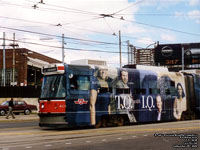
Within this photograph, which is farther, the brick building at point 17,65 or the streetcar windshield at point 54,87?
the brick building at point 17,65

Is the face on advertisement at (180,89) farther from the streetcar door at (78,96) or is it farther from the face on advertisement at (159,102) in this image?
the streetcar door at (78,96)

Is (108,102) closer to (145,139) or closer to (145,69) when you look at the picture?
(145,69)

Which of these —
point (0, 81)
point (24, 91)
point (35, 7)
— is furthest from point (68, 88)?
point (0, 81)

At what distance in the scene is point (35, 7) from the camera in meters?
22.6

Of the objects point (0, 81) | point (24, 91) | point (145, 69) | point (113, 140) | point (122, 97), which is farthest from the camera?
point (0, 81)

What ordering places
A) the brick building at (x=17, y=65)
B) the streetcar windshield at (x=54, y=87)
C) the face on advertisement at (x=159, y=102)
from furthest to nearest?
the brick building at (x=17, y=65)
the face on advertisement at (x=159, y=102)
the streetcar windshield at (x=54, y=87)

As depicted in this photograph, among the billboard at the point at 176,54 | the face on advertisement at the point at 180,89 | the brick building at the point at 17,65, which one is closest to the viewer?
the face on advertisement at the point at 180,89

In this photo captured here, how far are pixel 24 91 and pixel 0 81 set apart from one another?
14237 millimetres

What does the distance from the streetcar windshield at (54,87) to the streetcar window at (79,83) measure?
16.9 inches

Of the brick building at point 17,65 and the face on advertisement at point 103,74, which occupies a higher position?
the brick building at point 17,65

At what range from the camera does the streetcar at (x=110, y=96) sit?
16453 mm

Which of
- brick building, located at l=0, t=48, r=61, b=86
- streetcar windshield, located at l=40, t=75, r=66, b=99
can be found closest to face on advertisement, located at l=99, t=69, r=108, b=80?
streetcar windshield, located at l=40, t=75, r=66, b=99

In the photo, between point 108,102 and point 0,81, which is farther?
point 0,81

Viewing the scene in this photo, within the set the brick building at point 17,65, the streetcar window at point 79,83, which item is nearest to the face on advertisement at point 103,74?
the streetcar window at point 79,83
